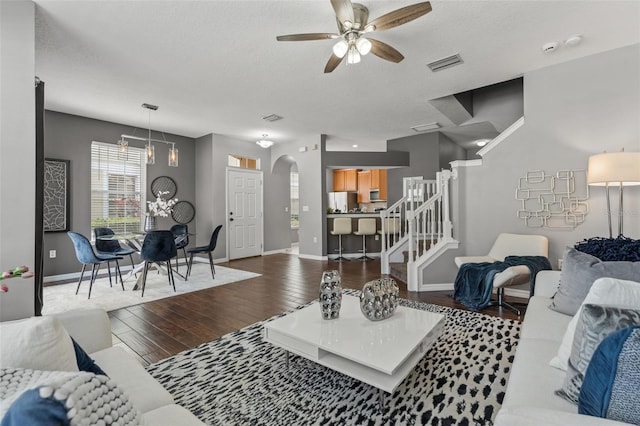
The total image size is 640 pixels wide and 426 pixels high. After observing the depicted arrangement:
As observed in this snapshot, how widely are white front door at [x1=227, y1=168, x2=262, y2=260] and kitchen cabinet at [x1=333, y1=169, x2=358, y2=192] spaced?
315 cm

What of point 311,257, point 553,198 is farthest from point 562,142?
point 311,257

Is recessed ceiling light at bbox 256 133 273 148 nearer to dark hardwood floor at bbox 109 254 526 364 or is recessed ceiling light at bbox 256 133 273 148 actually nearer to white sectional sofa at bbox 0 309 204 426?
dark hardwood floor at bbox 109 254 526 364

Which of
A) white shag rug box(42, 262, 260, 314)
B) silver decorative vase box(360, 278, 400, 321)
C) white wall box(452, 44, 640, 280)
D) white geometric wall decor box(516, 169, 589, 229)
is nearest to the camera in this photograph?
silver decorative vase box(360, 278, 400, 321)

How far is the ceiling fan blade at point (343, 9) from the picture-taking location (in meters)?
2.08

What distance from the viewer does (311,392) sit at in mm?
1816

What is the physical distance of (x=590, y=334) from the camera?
106 centimetres

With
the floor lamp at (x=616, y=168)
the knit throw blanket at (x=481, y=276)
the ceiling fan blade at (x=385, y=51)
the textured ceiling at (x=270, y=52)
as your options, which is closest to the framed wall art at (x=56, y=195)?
the textured ceiling at (x=270, y=52)

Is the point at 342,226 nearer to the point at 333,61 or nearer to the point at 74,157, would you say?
the point at 333,61

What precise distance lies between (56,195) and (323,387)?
5.45 m

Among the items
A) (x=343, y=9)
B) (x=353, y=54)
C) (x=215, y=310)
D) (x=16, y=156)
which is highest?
(x=343, y=9)

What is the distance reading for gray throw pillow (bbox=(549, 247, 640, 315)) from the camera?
1580 mm

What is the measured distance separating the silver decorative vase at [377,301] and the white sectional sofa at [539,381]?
30.2 inches

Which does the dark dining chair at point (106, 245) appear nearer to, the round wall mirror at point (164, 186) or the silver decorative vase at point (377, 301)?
the round wall mirror at point (164, 186)

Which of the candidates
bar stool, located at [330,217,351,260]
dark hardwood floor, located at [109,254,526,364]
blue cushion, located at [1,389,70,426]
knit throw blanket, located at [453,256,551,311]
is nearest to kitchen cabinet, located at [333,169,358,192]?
bar stool, located at [330,217,351,260]
